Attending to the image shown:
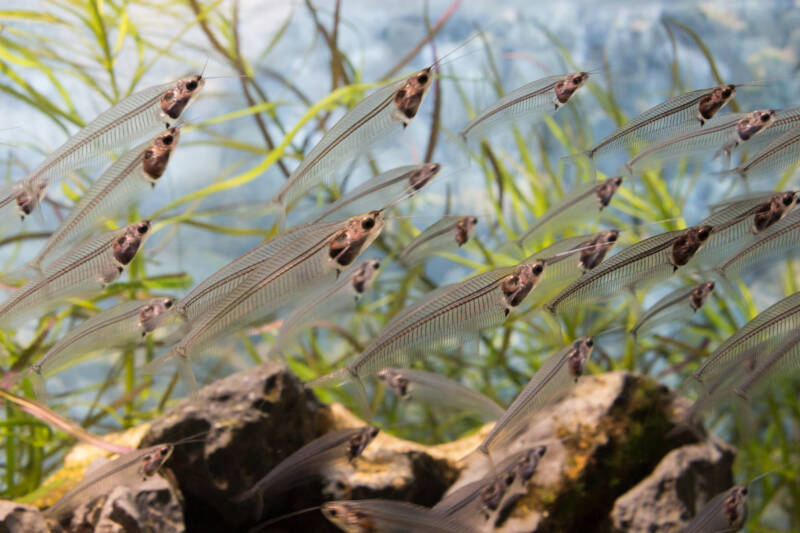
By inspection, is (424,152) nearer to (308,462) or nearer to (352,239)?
(308,462)

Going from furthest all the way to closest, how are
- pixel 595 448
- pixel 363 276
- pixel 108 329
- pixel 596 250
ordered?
pixel 595 448
pixel 363 276
pixel 596 250
pixel 108 329

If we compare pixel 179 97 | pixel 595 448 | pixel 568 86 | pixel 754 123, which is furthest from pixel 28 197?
pixel 595 448

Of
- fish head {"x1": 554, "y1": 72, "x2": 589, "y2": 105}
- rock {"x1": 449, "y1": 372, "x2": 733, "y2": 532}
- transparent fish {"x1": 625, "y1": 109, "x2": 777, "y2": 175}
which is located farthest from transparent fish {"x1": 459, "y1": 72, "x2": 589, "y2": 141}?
rock {"x1": 449, "y1": 372, "x2": 733, "y2": 532}

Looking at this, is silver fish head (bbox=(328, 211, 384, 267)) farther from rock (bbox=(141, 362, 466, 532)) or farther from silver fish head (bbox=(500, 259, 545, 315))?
rock (bbox=(141, 362, 466, 532))

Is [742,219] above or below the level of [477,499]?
above

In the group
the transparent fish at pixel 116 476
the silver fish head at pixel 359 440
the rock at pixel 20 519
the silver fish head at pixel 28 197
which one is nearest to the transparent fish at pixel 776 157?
the silver fish head at pixel 359 440

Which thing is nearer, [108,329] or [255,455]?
[108,329]
